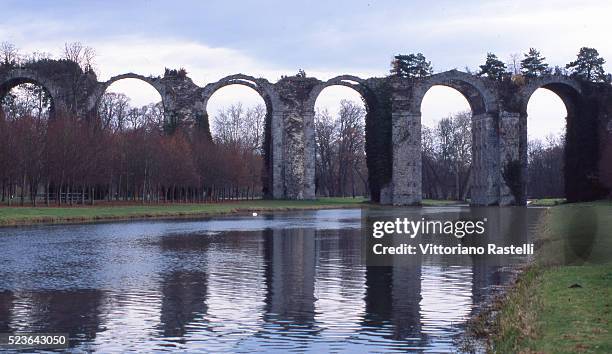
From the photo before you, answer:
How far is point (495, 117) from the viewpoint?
76.3 metres

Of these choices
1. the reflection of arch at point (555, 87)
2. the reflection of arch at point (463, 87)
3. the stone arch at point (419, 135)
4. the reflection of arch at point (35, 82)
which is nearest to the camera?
the reflection of arch at point (35, 82)

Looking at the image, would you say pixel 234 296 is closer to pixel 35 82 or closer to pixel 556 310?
pixel 556 310

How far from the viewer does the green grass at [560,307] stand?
34.8 feet

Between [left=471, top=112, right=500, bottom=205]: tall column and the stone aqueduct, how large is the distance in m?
0.09

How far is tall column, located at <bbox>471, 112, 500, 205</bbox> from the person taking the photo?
76438 millimetres

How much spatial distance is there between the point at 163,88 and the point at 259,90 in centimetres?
844

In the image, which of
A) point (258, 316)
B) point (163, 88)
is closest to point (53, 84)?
point (163, 88)

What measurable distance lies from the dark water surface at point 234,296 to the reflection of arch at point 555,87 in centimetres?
5093

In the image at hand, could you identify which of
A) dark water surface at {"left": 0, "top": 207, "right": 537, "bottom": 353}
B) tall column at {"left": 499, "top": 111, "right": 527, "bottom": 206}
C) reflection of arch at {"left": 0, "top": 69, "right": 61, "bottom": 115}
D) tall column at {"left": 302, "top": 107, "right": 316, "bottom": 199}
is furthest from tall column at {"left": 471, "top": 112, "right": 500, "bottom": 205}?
dark water surface at {"left": 0, "top": 207, "right": 537, "bottom": 353}

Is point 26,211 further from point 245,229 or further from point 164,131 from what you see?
point 164,131

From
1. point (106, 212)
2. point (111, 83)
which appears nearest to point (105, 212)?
point (106, 212)

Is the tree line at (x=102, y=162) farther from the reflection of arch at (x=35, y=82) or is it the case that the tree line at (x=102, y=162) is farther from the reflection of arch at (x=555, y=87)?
the reflection of arch at (x=555, y=87)

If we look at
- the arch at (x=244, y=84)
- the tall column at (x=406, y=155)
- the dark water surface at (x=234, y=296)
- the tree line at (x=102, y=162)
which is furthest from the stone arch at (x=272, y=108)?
the dark water surface at (x=234, y=296)

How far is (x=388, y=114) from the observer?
7675 centimetres
